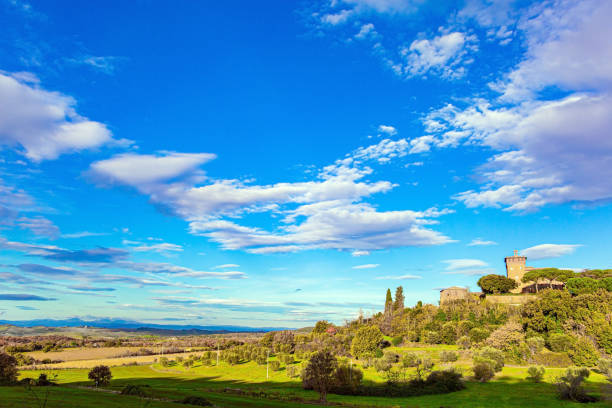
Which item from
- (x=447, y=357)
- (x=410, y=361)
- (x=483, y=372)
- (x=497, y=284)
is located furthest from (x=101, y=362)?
(x=497, y=284)

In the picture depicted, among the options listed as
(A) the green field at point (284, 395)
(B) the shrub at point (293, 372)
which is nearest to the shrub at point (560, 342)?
(A) the green field at point (284, 395)

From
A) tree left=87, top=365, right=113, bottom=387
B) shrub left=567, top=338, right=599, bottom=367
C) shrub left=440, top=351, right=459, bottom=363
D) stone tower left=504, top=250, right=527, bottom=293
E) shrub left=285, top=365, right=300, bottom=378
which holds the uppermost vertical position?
stone tower left=504, top=250, right=527, bottom=293

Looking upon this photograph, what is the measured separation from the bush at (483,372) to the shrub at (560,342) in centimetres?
3262

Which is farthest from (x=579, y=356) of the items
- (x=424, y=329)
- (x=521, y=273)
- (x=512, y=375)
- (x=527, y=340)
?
(x=521, y=273)

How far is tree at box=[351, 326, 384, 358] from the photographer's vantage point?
450 ft

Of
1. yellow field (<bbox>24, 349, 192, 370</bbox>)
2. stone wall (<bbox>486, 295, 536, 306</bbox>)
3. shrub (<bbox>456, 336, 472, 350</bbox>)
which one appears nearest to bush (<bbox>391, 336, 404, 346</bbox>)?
shrub (<bbox>456, 336, 472, 350</bbox>)

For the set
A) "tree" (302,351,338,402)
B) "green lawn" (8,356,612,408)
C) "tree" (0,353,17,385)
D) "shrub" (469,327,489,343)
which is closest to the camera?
"green lawn" (8,356,612,408)

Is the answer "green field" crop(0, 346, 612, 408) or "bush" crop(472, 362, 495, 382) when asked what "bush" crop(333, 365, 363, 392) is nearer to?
"green field" crop(0, 346, 612, 408)

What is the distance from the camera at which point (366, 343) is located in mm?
139125

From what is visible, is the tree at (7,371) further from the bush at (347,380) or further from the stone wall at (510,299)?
the stone wall at (510,299)

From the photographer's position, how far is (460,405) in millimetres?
68438

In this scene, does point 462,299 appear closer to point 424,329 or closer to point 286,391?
point 424,329

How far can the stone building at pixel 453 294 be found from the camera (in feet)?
617

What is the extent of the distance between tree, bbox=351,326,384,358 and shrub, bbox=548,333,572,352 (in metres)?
53.0
